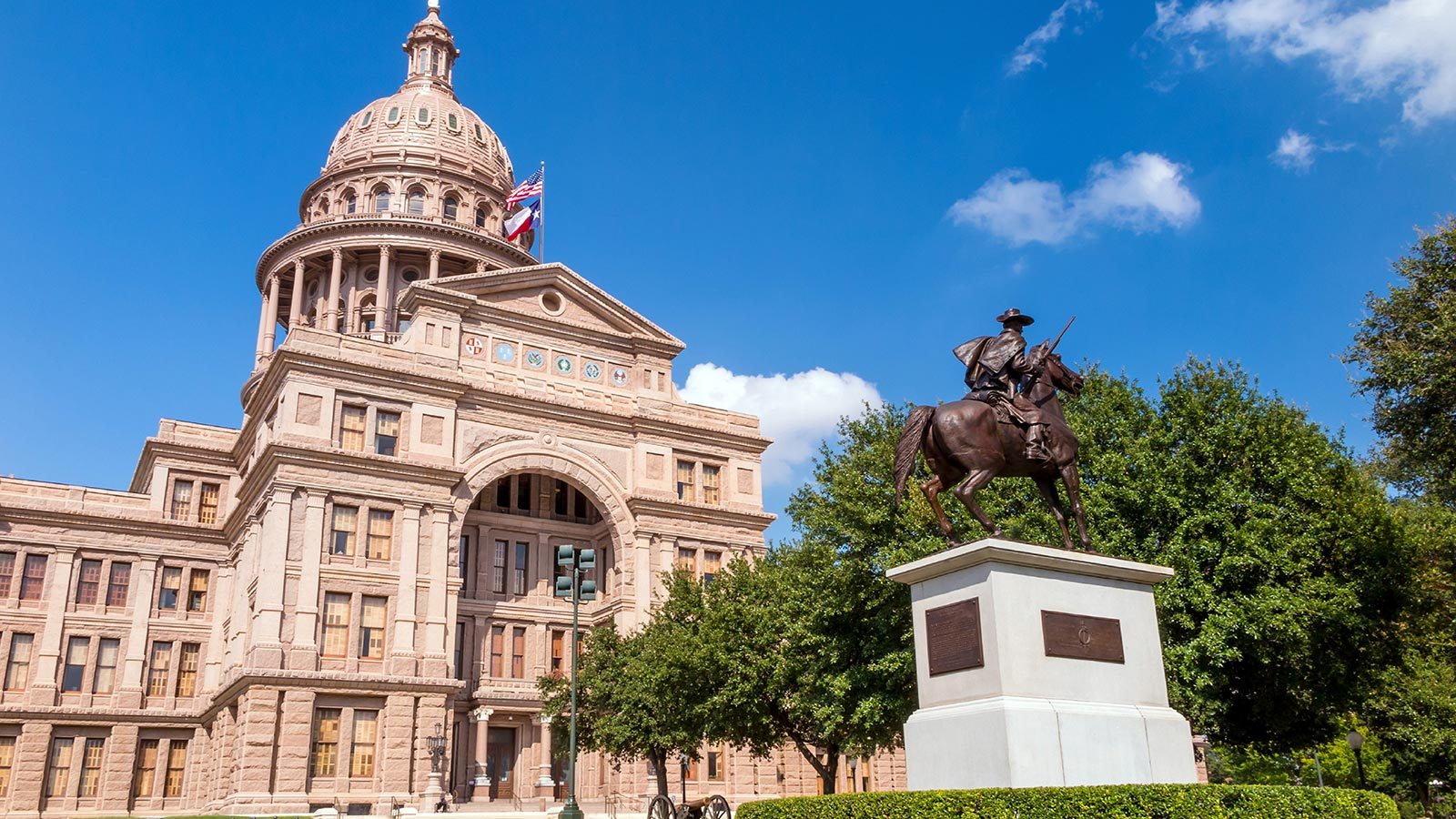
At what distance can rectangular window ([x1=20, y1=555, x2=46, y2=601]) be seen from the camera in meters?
51.0

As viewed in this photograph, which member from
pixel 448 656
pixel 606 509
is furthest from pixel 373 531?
pixel 606 509

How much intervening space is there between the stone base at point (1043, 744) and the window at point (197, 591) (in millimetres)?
47406

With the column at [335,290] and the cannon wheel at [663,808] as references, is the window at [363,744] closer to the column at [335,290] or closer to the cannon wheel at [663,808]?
the cannon wheel at [663,808]

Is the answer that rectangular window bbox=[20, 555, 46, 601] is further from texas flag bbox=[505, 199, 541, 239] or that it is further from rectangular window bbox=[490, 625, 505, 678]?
texas flag bbox=[505, 199, 541, 239]

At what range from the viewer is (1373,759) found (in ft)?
197

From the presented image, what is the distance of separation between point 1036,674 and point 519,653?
128ft

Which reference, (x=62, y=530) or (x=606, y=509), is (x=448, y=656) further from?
(x=62, y=530)

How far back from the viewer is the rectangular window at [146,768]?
51062 mm

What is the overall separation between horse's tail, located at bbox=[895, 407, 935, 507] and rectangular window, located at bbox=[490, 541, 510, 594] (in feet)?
123

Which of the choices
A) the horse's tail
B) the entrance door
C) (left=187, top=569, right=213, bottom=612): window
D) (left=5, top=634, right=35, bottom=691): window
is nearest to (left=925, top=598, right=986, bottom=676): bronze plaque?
the horse's tail

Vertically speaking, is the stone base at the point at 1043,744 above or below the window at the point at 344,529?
below

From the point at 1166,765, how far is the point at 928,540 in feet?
38.5

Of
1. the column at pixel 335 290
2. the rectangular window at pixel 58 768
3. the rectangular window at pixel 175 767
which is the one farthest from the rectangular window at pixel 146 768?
the column at pixel 335 290

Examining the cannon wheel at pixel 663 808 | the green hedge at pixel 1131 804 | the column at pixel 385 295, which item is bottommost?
the cannon wheel at pixel 663 808
